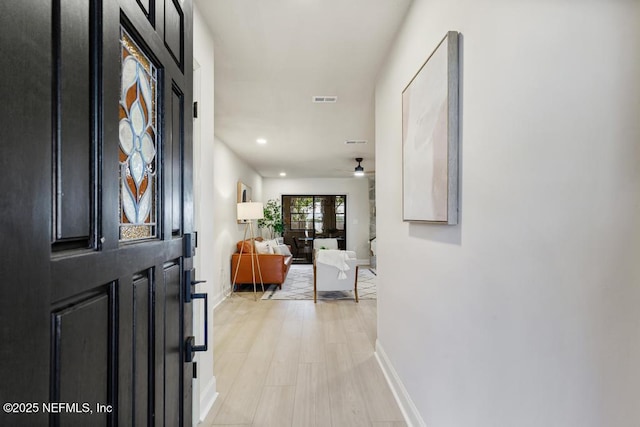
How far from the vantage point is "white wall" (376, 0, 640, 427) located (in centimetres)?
70

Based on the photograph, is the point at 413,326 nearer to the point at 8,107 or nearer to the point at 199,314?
the point at 199,314

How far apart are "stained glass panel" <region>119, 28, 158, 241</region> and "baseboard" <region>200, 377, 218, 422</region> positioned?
1.59m

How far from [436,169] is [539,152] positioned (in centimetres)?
66

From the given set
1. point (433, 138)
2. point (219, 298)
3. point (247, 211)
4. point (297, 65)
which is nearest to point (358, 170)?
point (247, 211)

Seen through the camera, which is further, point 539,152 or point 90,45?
point 539,152

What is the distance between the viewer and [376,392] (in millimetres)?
2373

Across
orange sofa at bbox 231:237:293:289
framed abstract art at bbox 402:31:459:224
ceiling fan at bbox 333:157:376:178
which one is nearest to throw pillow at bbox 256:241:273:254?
orange sofa at bbox 231:237:293:289

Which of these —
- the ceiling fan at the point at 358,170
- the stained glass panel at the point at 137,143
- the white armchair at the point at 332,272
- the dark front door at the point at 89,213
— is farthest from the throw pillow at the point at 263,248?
the stained glass panel at the point at 137,143

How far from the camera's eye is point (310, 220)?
9.80 metres

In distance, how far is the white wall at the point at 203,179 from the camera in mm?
2045

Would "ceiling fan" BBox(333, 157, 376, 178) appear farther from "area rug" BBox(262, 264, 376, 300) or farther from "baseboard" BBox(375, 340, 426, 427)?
"baseboard" BBox(375, 340, 426, 427)

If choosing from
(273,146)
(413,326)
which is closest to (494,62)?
(413,326)

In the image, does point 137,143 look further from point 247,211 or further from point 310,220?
point 310,220

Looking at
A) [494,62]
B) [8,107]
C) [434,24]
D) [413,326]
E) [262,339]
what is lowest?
[262,339]
